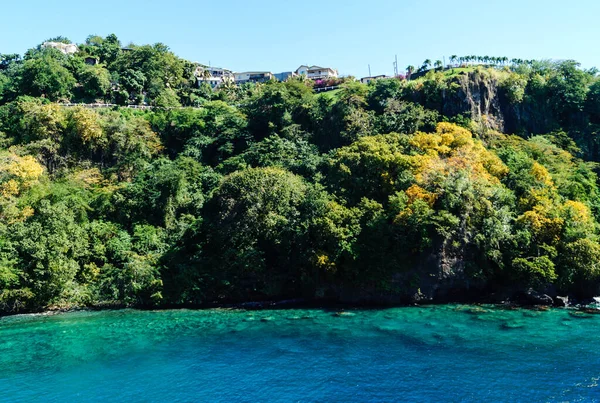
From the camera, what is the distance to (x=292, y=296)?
128 ft

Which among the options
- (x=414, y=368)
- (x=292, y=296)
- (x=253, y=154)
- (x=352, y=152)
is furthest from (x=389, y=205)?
(x=253, y=154)

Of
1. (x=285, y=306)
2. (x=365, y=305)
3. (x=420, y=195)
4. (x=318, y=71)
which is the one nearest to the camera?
(x=365, y=305)

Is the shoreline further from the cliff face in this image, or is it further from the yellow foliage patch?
the cliff face

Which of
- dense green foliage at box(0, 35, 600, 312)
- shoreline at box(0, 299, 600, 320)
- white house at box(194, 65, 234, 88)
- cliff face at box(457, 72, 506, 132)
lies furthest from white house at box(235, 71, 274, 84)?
shoreline at box(0, 299, 600, 320)

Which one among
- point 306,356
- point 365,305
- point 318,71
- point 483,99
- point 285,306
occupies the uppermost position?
point 318,71

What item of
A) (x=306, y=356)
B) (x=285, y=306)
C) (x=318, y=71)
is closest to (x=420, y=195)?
(x=285, y=306)

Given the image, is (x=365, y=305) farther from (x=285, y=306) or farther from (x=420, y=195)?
(x=420, y=195)

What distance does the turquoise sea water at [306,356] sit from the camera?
2216 centimetres

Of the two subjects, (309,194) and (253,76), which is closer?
(309,194)

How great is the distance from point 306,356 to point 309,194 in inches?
640

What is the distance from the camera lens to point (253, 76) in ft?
348

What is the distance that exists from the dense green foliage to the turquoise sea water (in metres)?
3.43

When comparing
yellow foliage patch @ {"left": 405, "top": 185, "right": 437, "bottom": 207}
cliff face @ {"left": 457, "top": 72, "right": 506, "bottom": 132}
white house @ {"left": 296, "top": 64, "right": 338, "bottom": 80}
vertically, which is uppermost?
white house @ {"left": 296, "top": 64, "right": 338, "bottom": 80}

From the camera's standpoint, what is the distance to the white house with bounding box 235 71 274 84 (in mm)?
104375
